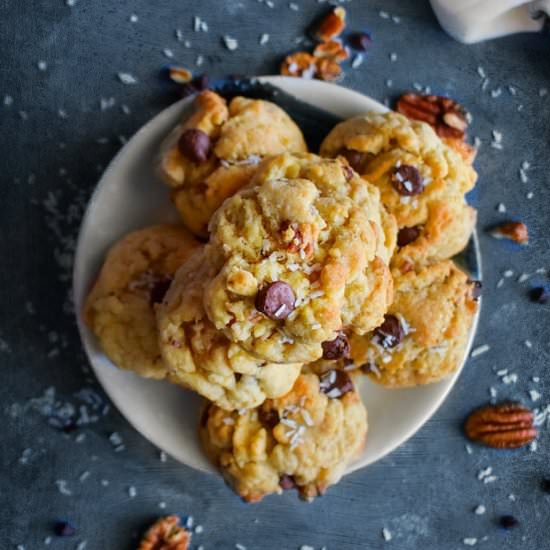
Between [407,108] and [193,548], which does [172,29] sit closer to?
[407,108]

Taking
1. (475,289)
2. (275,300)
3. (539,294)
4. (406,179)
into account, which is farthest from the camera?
(539,294)

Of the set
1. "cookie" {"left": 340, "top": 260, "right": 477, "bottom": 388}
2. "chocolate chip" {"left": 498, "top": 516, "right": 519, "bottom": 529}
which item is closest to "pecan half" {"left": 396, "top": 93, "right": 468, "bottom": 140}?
"cookie" {"left": 340, "top": 260, "right": 477, "bottom": 388}

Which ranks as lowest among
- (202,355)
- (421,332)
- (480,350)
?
(480,350)

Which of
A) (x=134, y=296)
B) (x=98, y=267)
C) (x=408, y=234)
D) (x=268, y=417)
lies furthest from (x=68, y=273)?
(x=408, y=234)

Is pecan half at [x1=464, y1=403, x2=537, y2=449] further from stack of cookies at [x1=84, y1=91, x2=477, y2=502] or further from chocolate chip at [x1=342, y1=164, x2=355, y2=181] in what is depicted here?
chocolate chip at [x1=342, y1=164, x2=355, y2=181]

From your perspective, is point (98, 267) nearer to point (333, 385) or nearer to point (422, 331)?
point (333, 385)

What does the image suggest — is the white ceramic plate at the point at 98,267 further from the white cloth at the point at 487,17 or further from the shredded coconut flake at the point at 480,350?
the white cloth at the point at 487,17

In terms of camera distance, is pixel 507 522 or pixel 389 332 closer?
pixel 389 332
